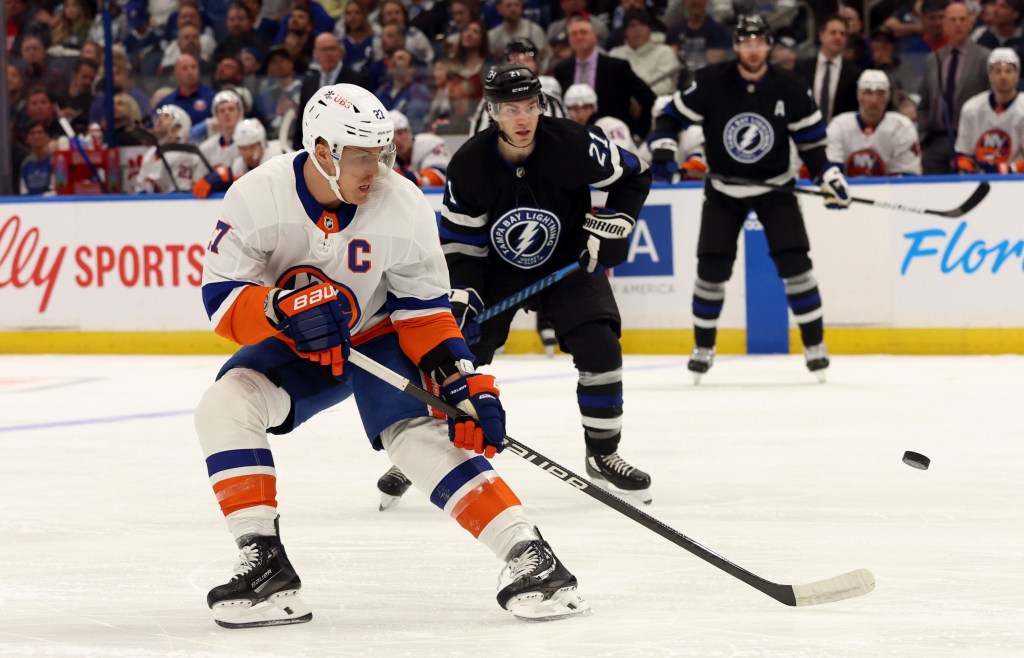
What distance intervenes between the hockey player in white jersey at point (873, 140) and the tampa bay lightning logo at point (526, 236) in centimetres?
394

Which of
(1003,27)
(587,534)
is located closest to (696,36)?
(1003,27)

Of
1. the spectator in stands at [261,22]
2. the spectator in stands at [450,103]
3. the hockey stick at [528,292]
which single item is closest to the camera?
the hockey stick at [528,292]

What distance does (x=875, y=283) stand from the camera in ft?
24.1

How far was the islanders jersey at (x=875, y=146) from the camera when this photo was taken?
7.46 m

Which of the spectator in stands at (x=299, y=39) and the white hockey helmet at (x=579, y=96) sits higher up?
the spectator in stands at (x=299, y=39)

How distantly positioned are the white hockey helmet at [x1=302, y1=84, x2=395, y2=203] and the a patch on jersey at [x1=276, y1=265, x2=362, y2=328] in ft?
0.47

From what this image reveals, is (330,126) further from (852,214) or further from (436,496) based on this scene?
(852,214)

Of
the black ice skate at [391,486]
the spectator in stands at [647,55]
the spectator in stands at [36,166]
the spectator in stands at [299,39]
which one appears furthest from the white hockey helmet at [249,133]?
the black ice skate at [391,486]

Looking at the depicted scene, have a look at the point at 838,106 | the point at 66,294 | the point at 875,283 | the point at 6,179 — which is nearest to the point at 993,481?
the point at 875,283

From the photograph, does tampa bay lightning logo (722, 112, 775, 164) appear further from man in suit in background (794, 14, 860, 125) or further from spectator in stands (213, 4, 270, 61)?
spectator in stands (213, 4, 270, 61)

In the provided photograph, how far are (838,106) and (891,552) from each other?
4933 millimetres

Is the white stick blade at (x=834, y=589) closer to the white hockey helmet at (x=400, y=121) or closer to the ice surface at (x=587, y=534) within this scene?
the ice surface at (x=587, y=534)

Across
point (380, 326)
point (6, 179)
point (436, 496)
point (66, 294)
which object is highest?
point (380, 326)

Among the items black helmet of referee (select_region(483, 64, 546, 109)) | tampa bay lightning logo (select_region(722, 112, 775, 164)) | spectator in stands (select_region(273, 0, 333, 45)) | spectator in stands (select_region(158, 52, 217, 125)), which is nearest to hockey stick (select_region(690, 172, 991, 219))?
tampa bay lightning logo (select_region(722, 112, 775, 164))
